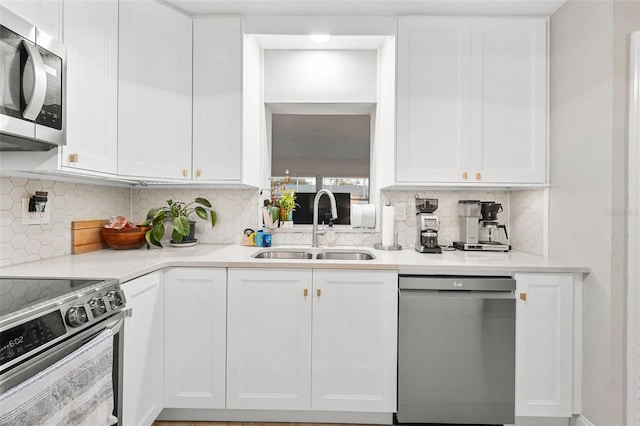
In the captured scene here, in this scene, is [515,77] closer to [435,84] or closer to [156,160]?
[435,84]

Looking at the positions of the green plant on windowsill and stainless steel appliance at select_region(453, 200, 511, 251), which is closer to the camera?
stainless steel appliance at select_region(453, 200, 511, 251)

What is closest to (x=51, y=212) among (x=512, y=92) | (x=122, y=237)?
(x=122, y=237)

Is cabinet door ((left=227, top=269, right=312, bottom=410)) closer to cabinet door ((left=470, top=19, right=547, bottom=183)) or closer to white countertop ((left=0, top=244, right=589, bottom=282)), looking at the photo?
white countertop ((left=0, top=244, right=589, bottom=282))

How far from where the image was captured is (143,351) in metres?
1.70

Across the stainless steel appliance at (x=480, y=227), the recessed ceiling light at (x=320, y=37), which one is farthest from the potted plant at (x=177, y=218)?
the stainless steel appliance at (x=480, y=227)

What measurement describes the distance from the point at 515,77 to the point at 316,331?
6.61ft

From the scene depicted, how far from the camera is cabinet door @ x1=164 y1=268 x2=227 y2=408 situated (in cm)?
191

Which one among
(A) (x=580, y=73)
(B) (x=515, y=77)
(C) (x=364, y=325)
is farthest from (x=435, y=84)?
(C) (x=364, y=325)

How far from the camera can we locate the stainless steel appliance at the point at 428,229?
2330mm

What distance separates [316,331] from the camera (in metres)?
1.92

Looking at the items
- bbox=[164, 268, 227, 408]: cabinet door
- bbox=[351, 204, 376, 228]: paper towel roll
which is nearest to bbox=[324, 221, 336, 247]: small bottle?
bbox=[351, 204, 376, 228]: paper towel roll

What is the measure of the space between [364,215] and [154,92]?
1.65 metres

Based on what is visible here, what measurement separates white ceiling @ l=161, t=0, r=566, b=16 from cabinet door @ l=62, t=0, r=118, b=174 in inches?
22.7

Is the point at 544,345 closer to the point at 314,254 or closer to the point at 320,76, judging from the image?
the point at 314,254
